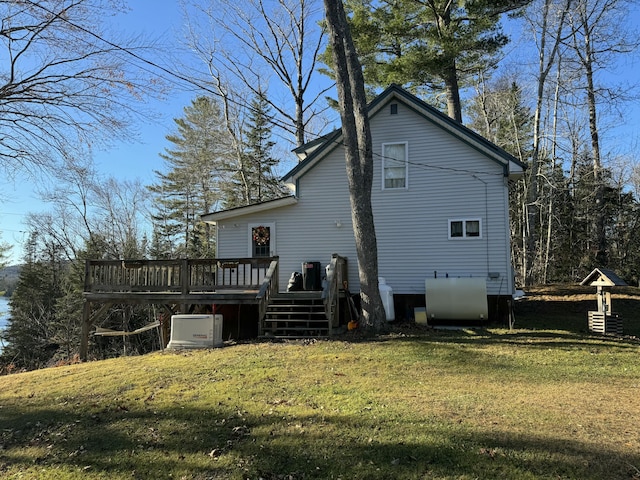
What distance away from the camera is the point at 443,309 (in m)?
11.4

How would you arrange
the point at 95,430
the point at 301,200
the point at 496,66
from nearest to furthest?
the point at 95,430 → the point at 301,200 → the point at 496,66

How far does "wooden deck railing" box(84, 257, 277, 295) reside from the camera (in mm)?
10875

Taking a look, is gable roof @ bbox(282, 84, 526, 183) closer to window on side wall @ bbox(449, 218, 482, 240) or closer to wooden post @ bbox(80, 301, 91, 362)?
window on side wall @ bbox(449, 218, 482, 240)

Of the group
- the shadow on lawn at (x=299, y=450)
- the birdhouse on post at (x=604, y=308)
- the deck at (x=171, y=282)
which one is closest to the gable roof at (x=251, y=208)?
the deck at (x=171, y=282)

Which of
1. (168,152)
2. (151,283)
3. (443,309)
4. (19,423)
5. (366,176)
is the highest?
(168,152)

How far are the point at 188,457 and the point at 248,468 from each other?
0.62 metres

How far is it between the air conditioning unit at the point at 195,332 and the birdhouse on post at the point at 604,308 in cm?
862

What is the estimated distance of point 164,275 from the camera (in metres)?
11.4

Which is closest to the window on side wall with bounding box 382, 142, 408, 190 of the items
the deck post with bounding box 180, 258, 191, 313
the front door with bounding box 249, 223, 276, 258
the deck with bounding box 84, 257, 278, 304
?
Answer: the front door with bounding box 249, 223, 276, 258

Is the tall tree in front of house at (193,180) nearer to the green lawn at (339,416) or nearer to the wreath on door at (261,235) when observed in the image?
the wreath on door at (261,235)

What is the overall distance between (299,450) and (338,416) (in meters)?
Answer: 0.85

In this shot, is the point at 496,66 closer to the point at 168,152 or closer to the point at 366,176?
the point at 366,176

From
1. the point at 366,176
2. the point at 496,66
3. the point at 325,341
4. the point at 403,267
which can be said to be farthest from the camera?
the point at 496,66

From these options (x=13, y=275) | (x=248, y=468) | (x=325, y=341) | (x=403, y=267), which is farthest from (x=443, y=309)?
(x=13, y=275)
